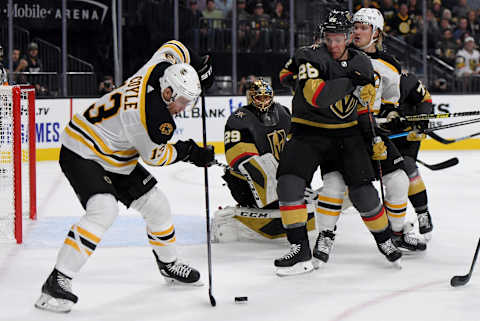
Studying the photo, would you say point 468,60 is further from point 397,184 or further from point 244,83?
point 397,184

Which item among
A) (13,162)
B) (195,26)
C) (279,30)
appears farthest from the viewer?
(279,30)

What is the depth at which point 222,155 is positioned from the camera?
8.97 meters

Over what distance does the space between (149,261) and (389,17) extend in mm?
8990

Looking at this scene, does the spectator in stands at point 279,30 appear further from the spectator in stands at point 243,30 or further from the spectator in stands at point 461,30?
the spectator in stands at point 461,30

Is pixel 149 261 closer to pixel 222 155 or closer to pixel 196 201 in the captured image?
pixel 196 201

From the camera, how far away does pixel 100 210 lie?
3.12 m

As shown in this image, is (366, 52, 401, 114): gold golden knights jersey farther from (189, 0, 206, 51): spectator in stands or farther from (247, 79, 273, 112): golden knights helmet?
(189, 0, 206, 51): spectator in stands

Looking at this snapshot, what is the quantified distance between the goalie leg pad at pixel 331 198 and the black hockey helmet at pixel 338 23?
680 mm

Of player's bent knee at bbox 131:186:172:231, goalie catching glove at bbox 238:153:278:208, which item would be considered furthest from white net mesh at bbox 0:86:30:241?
player's bent knee at bbox 131:186:172:231

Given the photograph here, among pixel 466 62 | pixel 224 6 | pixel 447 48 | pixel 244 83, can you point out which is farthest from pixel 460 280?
pixel 447 48

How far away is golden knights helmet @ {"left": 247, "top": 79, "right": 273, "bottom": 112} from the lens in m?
4.40

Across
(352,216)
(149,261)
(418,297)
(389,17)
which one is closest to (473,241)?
(352,216)

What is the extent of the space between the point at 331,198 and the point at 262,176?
619 mm

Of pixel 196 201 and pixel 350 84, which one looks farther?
pixel 196 201
